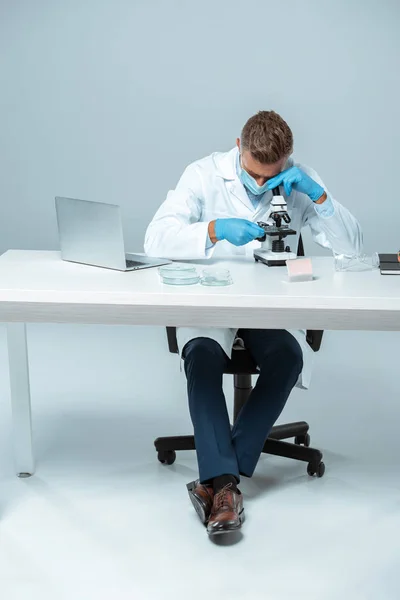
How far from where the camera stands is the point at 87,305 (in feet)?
7.33

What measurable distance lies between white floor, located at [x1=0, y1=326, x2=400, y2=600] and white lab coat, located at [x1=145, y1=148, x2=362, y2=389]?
0.45 m

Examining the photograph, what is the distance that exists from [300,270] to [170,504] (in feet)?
2.89

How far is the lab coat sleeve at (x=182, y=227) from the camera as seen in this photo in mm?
2795

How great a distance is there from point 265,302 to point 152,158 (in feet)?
11.5

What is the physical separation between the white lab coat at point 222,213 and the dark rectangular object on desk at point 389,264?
0.83ft

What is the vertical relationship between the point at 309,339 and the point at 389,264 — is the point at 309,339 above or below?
below

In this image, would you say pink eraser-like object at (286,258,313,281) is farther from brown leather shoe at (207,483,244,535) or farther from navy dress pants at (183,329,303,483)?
brown leather shoe at (207,483,244,535)

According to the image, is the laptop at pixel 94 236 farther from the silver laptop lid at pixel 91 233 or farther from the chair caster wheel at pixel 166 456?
the chair caster wheel at pixel 166 456

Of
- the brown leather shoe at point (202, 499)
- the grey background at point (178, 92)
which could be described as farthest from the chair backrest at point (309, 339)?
the grey background at point (178, 92)

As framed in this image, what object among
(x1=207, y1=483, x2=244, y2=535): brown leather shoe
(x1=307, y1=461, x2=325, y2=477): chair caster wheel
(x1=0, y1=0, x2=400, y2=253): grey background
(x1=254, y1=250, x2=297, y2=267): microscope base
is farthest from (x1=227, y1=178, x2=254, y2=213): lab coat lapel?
(x1=0, y1=0, x2=400, y2=253): grey background

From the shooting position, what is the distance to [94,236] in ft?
8.67

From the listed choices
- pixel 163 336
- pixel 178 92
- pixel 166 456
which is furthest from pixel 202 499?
pixel 178 92

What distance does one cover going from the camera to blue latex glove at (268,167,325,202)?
9.35 feet

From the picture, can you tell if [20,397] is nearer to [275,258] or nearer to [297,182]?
[275,258]
